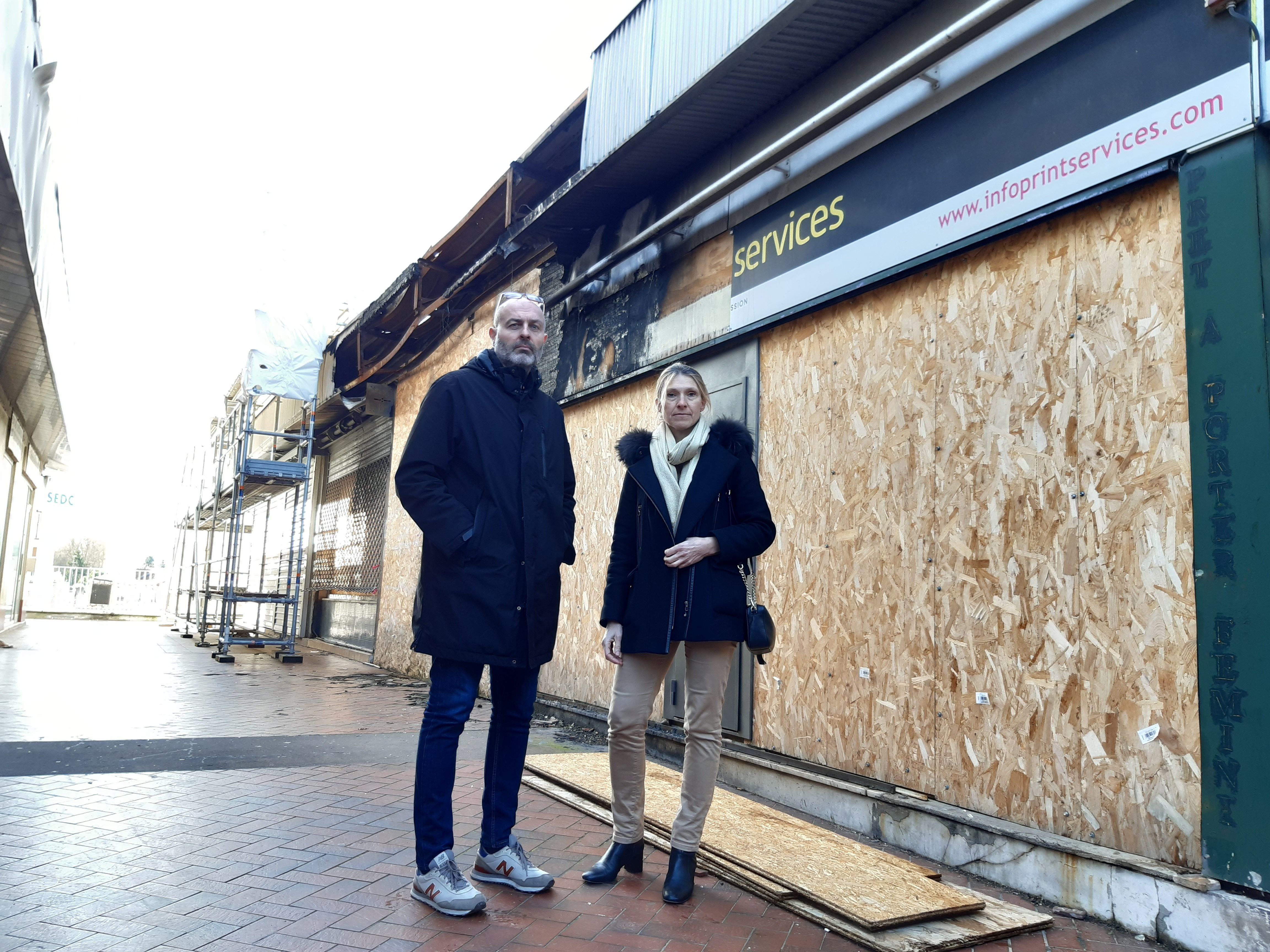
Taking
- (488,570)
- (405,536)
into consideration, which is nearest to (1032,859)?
(488,570)

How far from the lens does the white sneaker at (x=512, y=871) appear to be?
9.69 ft

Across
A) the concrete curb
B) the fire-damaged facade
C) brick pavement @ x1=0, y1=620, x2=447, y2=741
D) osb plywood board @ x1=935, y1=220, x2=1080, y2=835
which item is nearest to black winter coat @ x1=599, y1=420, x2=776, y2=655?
osb plywood board @ x1=935, y1=220, x2=1080, y2=835

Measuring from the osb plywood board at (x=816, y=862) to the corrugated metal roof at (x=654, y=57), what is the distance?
409cm

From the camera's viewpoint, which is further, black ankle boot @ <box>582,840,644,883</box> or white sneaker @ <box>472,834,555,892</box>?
black ankle boot @ <box>582,840,644,883</box>

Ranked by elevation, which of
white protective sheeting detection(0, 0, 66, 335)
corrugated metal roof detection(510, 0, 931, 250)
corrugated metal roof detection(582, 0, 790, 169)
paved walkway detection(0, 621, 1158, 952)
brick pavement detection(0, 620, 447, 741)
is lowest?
brick pavement detection(0, 620, 447, 741)

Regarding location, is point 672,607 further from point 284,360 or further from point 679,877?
point 284,360

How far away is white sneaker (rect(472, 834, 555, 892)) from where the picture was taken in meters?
2.95

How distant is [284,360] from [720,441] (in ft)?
42.5

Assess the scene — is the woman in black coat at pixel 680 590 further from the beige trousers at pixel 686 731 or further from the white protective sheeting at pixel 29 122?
the white protective sheeting at pixel 29 122

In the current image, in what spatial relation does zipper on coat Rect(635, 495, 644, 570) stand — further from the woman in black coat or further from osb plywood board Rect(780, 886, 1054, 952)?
osb plywood board Rect(780, 886, 1054, 952)

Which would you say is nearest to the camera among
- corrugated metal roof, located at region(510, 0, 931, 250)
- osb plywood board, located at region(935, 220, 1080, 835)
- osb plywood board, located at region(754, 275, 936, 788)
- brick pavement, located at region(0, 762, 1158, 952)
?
brick pavement, located at region(0, 762, 1158, 952)

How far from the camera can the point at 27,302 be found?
8281 millimetres

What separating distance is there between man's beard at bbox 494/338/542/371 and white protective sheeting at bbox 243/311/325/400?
1216cm

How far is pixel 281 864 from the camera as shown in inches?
123
